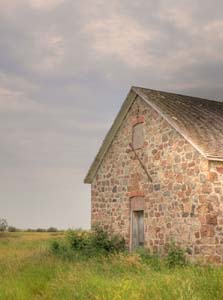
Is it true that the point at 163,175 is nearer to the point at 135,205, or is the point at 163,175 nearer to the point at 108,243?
the point at 135,205

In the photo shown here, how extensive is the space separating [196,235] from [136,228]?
371 cm

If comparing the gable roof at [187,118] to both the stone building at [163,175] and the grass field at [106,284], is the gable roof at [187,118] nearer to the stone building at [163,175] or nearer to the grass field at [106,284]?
the stone building at [163,175]

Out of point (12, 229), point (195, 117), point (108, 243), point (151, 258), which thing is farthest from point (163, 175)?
point (12, 229)

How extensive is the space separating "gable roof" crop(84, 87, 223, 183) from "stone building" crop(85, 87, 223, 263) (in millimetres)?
34

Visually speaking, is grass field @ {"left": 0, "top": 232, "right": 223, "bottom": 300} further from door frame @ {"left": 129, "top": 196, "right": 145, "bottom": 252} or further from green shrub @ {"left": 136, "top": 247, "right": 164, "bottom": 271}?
door frame @ {"left": 129, "top": 196, "right": 145, "bottom": 252}

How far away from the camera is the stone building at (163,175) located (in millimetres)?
14805

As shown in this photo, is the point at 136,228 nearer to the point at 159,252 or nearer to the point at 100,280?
the point at 159,252

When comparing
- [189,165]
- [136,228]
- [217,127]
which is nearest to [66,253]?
[136,228]

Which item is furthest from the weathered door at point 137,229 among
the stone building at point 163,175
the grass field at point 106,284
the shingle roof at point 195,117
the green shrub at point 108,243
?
the shingle roof at point 195,117

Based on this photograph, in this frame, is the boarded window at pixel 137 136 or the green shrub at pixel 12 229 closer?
the boarded window at pixel 137 136

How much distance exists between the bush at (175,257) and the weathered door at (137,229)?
2460mm

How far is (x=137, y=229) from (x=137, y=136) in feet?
11.8

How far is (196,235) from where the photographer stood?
15.0 meters

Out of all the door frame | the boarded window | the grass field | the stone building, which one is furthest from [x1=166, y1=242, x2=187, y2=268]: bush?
the boarded window
